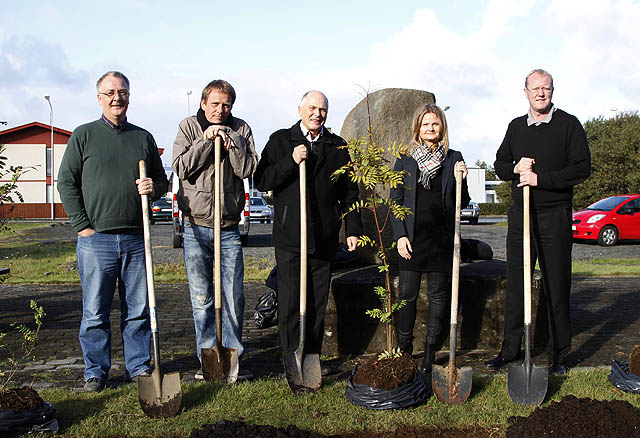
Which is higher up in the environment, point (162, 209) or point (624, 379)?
point (162, 209)

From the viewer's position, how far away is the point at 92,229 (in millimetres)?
4621

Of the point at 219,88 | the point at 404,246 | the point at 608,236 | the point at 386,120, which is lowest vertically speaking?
the point at 608,236

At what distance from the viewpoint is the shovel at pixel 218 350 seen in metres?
4.52

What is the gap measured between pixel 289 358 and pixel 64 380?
6.00ft

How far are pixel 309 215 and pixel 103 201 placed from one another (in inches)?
59.3

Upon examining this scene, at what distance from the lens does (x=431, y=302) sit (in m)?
5.02

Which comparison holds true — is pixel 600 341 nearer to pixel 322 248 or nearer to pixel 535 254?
pixel 535 254

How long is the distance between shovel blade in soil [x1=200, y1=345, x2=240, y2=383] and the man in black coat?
0.50m

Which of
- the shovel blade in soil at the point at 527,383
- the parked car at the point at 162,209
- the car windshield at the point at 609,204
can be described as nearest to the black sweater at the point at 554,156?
the shovel blade in soil at the point at 527,383

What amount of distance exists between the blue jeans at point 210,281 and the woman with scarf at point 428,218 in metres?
1.27

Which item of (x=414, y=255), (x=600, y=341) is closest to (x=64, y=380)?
(x=414, y=255)

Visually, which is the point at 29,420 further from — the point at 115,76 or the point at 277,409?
the point at 115,76

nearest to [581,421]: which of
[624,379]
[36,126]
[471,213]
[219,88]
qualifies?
[624,379]

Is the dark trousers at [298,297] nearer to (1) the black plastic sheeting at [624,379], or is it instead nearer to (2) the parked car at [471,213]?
(1) the black plastic sheeting at [624,379]
